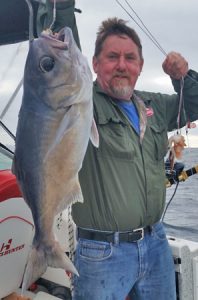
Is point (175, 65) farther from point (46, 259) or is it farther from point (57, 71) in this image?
point (46, 259)

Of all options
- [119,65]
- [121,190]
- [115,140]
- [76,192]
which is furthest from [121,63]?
[76,192]

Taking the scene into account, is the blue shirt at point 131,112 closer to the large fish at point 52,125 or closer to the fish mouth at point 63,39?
the large fish at point 52,125

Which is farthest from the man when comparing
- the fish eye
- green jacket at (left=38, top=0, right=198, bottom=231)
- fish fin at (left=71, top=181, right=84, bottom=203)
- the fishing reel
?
the fishing reel

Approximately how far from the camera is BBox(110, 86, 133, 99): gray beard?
2.68m

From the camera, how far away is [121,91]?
2.69 meters

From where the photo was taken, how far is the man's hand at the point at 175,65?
9.48 ft

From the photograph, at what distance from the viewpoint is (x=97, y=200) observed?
2545 millimetres

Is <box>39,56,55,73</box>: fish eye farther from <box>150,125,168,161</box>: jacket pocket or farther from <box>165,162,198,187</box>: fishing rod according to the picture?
<box>165,162,198,187</box>: fishing rod

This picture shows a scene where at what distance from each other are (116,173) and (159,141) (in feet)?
1.50

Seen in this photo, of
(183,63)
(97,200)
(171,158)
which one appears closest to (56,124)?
(97,200)

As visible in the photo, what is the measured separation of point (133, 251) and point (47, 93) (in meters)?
1.22

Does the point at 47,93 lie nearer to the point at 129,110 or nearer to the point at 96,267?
the point at 129,110

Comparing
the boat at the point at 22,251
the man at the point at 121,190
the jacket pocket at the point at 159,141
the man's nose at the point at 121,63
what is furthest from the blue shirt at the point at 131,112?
the boat at the point at 22,251

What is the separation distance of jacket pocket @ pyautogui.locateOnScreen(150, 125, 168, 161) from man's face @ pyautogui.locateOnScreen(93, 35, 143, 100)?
1.02ft
